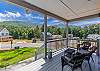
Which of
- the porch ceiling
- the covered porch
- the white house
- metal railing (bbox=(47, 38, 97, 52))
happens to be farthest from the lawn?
metal railing (bbox=(47, 38, 97, 52))

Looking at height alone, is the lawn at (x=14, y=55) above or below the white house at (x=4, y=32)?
below

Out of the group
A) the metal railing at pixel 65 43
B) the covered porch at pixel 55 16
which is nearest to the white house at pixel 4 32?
the covered porch at pixel 55 16

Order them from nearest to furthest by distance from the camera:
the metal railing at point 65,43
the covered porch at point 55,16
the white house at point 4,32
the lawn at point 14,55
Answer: the white house at point 4,32, the covered porch at point 55,16, the lawn at point 14,55, the metal railing at point 65,43

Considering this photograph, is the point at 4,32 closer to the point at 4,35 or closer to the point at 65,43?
the point at 4,35

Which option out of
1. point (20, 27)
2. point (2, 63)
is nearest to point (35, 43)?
point (20, 27)

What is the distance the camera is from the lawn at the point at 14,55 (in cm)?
585

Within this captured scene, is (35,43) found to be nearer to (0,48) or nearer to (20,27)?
(20,27)

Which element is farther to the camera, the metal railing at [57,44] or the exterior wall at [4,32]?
the metal railing at [57,44]

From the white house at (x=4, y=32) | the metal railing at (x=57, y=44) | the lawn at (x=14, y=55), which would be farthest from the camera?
the metal railing at (x=57, y=44)

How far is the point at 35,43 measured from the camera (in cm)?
855

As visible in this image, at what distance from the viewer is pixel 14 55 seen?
6.74 metres

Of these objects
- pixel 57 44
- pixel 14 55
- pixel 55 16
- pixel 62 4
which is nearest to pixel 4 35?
pixel 14 55

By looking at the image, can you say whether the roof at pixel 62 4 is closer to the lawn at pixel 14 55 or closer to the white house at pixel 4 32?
the white house at pixel 4 32

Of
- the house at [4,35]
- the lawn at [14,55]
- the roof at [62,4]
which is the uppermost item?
the roof at [62,4]
